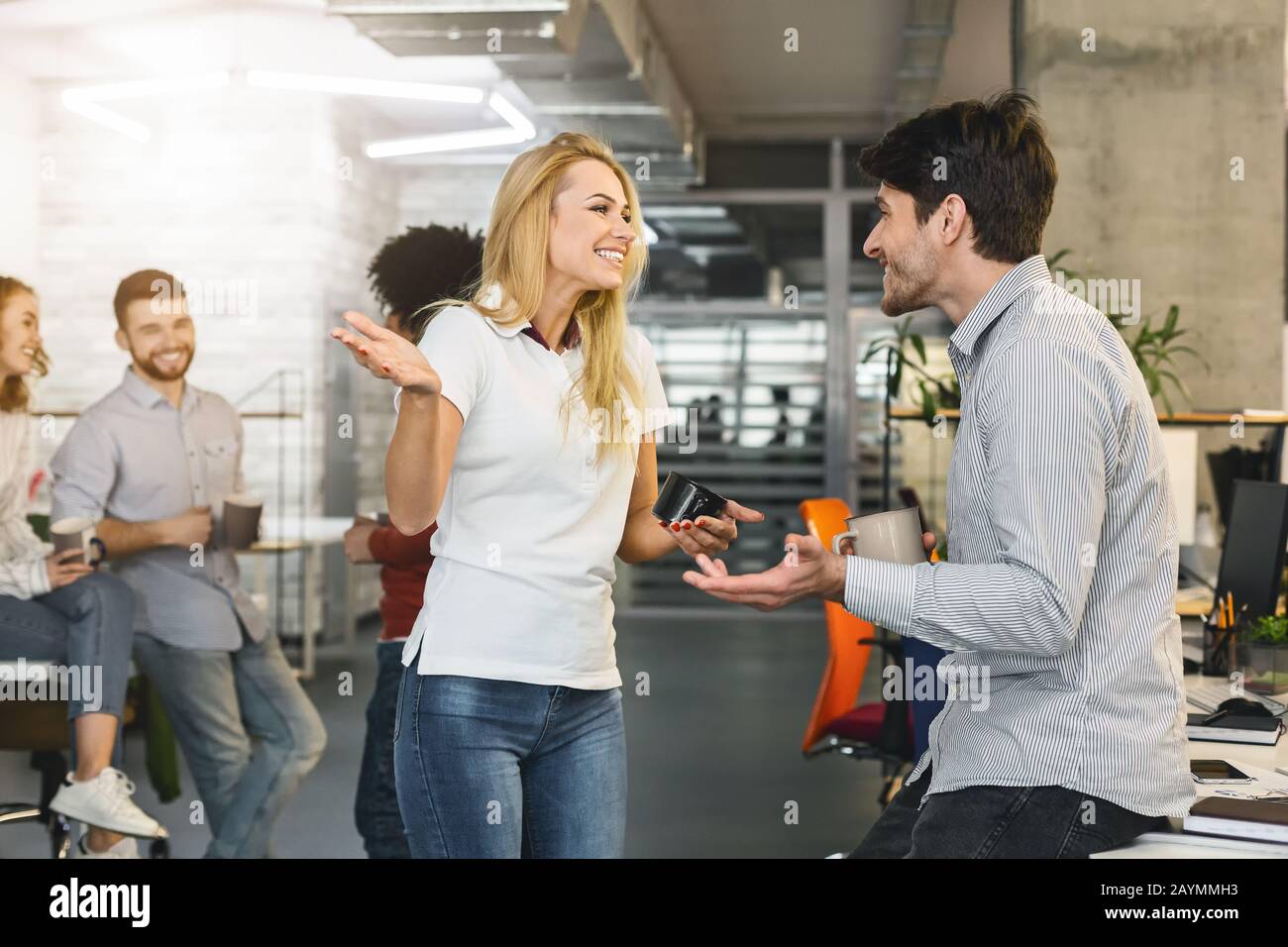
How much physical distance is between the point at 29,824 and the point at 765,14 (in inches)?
208

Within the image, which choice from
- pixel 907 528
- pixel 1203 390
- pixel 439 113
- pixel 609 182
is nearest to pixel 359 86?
pixel 439 113

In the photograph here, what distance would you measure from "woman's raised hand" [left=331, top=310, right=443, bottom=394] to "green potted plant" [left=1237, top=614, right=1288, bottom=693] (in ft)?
5.53

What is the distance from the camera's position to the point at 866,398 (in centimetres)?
993

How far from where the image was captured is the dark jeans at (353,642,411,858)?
2766 mm

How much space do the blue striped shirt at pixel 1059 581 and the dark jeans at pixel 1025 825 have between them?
2 centimetres

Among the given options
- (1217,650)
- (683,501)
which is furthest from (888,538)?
(1217,650)

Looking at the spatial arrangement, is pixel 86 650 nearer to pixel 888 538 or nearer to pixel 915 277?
pixel 888 538

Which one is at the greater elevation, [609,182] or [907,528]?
[609,182]

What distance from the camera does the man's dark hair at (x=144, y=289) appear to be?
323 cm

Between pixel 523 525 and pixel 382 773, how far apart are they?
4.51 ft

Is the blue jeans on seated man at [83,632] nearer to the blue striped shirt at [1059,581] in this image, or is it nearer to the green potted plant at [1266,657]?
the blue striped shirt at [1059,581]

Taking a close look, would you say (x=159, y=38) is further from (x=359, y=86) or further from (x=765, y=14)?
(x=765, y=14)

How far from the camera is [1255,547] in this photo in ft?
8.69

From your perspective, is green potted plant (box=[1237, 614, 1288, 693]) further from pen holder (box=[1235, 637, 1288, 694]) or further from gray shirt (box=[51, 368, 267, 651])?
gray shirt (box=[51, 368, 267, 651])
